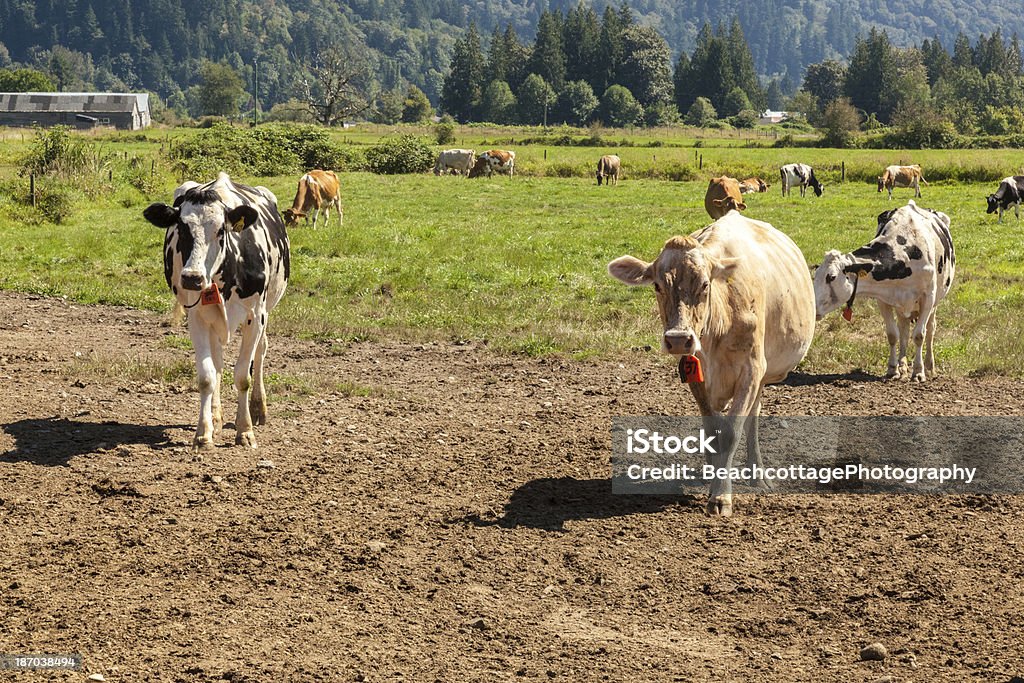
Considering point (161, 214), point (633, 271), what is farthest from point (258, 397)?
point (633, 271)

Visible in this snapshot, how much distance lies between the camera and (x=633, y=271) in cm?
792

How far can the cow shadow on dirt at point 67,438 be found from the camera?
9328mm

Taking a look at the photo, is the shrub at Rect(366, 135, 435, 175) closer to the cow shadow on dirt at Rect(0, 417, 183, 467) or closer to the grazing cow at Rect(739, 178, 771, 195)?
the grazing cow at Rect(739, 178, 771, 195)

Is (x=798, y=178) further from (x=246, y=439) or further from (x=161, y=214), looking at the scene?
(x=161, y=214)

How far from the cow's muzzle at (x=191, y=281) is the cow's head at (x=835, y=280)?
7.11m

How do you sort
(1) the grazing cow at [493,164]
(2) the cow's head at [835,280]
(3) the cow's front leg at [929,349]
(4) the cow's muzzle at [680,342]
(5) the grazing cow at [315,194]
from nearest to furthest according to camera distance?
(4) the cow's muzzle at [680,342] < (2) the cow's head at [835,280] < (3) the cow's front leg at [929,349] < (5) the grazing cow at [315,194] < (1) the grazing cow at [493,164]

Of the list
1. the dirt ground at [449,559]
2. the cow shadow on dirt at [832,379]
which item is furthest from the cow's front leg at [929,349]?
the dirt ground at [449,559]

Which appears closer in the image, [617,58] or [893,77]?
[893,77]

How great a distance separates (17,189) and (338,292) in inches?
651

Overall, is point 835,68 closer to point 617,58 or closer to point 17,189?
point 617,58

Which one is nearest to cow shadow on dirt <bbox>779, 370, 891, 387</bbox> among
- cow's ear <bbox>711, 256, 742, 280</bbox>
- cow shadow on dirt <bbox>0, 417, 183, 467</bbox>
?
cow's ear <bbox>711, 256, 742, 280</bbox>

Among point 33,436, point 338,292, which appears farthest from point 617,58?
point 33,436

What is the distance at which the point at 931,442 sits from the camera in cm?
1021

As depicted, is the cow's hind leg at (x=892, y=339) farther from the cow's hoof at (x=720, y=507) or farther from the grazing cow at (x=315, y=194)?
the grazing cow at (x=315, y=194)
